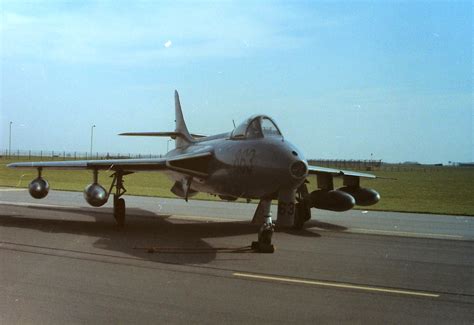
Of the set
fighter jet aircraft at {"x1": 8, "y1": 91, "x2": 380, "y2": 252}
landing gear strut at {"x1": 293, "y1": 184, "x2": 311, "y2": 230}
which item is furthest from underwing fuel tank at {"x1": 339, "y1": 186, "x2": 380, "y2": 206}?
landing gear strut at {"x1": 293, "y1": 184, "x2": 311, "y2": 230}

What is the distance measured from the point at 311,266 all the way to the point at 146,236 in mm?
5144

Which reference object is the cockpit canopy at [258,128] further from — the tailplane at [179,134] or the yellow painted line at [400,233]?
the tailplane at [179,134]

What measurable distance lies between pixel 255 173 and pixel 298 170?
Answer: 1017mm

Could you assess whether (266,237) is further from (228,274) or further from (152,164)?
(152,164)

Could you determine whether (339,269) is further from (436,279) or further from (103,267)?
(103,267)

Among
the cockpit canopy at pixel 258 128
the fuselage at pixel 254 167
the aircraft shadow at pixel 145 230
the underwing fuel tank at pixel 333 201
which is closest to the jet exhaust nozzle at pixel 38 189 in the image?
the aircraft shadow at pixel 145 230

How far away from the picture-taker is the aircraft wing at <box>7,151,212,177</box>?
12.4m

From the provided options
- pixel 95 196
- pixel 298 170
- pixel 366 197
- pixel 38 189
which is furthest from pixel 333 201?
pixel 38 189

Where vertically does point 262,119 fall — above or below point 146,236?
above

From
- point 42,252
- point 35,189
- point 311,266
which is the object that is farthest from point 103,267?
point 35,189

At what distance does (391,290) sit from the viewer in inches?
276

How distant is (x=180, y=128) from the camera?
19.1 m

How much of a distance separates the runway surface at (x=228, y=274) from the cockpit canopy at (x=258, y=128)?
2.47 m

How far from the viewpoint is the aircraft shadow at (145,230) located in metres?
9.80
